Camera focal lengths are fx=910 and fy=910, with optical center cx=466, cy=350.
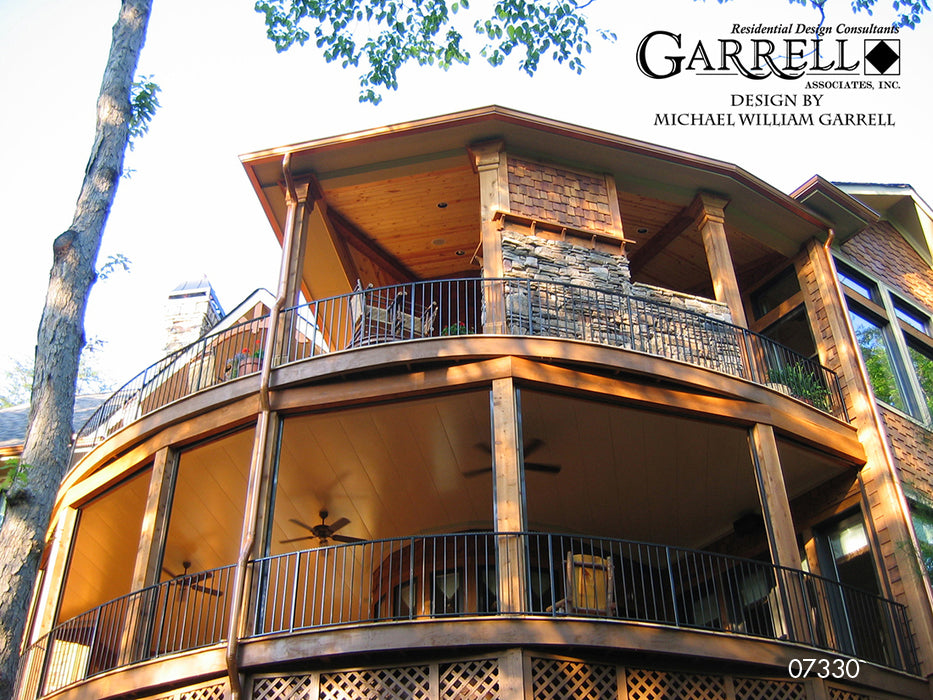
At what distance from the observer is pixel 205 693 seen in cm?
848

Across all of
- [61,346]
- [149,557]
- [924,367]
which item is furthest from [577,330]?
[924,367]

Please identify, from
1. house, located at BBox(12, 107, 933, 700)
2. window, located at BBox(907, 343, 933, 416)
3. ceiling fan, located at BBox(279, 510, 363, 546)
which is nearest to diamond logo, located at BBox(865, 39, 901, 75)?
house, located at BBox(12, 107, 933, 700)

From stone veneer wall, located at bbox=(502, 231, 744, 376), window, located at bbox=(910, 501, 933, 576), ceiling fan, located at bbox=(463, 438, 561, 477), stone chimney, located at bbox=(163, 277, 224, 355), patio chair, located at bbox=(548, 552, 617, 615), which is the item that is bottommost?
patio chair, located at bbox=(548, 552, 617, 615)

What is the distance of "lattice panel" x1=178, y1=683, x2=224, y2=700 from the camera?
8422 mm

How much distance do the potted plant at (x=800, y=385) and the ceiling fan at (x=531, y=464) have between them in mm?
3103

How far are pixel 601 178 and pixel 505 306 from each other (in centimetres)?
305

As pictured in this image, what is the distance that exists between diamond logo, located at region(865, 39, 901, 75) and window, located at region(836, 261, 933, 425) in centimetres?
292

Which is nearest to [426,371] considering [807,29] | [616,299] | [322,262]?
[616,299]

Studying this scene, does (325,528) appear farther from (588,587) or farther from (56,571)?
(588,587)

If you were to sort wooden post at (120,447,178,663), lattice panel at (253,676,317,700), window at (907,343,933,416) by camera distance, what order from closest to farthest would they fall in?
lattice panel at (253,676,317,700) < wooden post at (120,447,178,663) < window at (907,343,933,416)

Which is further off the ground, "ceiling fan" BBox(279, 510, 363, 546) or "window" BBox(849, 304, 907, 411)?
"window" BBox(849, 304, 907, 411)

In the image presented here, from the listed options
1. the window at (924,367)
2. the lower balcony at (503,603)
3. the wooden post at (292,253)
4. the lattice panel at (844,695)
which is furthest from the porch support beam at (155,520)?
the window at (924,367)

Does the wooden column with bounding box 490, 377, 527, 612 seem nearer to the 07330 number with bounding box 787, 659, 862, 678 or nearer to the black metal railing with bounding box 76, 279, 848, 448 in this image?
the black metal railing with bounding box 76, 279, 848, 448

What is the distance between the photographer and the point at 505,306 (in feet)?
35.2
